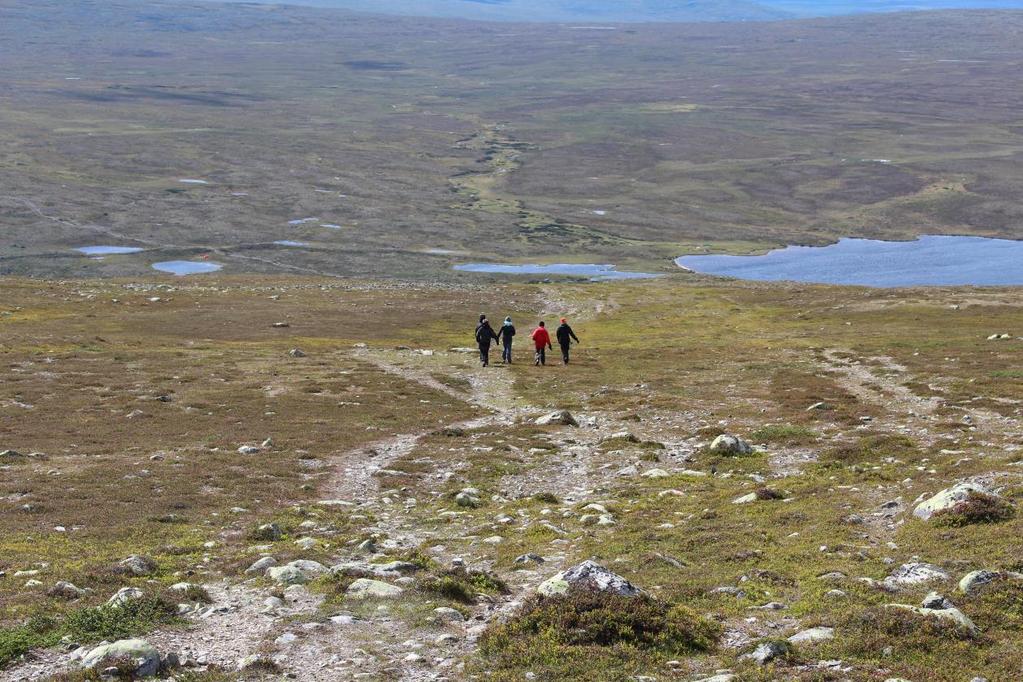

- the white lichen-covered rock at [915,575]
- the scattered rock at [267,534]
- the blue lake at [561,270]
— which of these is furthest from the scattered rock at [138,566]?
the blue lake at [561,270]

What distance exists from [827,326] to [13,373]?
194ft

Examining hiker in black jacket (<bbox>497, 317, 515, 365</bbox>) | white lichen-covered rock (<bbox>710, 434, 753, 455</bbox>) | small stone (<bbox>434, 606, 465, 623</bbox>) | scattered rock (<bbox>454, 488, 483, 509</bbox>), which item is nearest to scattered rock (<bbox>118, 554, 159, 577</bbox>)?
small stone (<bbox>434, 606, 465, 623</bbox>)

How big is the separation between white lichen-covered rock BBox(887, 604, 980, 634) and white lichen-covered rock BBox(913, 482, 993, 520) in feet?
19.8

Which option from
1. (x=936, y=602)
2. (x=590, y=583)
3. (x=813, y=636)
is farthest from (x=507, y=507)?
(x=936, y=602)

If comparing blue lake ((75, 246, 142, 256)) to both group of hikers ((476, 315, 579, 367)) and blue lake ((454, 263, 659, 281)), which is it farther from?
group of hikers ((476, 315, 579, 367))

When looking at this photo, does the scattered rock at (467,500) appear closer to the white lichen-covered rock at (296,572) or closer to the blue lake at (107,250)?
the white lichen-covered rock at (296,572)

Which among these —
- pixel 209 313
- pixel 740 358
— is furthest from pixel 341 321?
pixel 740 358

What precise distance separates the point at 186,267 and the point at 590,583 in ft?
466

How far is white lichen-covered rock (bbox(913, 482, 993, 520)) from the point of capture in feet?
63.9

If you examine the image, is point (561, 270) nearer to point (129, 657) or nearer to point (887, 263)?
point (887, 263)

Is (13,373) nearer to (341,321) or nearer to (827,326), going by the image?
(341,321)

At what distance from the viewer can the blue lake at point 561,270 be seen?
154 m

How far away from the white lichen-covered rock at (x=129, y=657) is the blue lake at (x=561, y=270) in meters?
137

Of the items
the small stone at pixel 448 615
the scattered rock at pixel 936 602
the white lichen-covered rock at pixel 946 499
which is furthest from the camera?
the white lichen-covered rock at pixel 946 499
